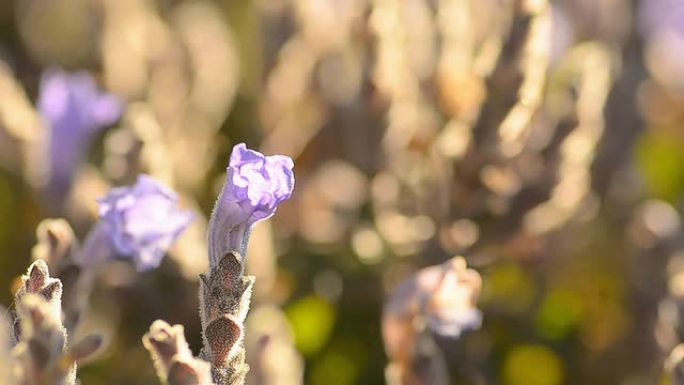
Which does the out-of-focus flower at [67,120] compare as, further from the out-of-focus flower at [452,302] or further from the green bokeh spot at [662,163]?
the green bokeh spot at [662,163]

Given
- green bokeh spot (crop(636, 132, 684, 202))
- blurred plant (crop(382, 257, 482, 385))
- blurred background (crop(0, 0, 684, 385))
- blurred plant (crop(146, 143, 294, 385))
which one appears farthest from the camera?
green bokeh spot (crop(636, 132, 684, 202))

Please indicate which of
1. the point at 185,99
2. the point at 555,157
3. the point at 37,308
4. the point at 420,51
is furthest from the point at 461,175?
the point at 37,308

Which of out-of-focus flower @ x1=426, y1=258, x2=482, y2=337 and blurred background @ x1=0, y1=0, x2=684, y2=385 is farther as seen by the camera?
blurred background @ x1=0, y1=0, x2=684, y2=385


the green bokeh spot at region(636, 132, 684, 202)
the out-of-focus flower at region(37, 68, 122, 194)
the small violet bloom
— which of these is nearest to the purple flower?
the small violet bloom

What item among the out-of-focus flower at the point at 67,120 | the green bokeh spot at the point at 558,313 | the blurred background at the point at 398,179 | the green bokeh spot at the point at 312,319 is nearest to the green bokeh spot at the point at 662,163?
the blurred background at the point at 398,179

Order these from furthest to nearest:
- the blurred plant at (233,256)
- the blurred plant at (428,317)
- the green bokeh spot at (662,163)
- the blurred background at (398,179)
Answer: the green bokeh spot at (662,163), the blurred background at (398,179), the blurred plant at (428,317), the blurred plant at (233,256)

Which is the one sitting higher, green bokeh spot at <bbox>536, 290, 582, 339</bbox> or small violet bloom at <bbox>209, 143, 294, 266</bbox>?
green bokeh spot at <bbox>536, 290, 582, 339</bbox>

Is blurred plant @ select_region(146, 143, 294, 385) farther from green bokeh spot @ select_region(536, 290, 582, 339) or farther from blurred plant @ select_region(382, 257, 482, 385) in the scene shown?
green bokeh spot @ select_region(536, 290, 582, 339)

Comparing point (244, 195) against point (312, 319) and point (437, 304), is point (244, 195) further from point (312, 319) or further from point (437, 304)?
point (312, 319)
